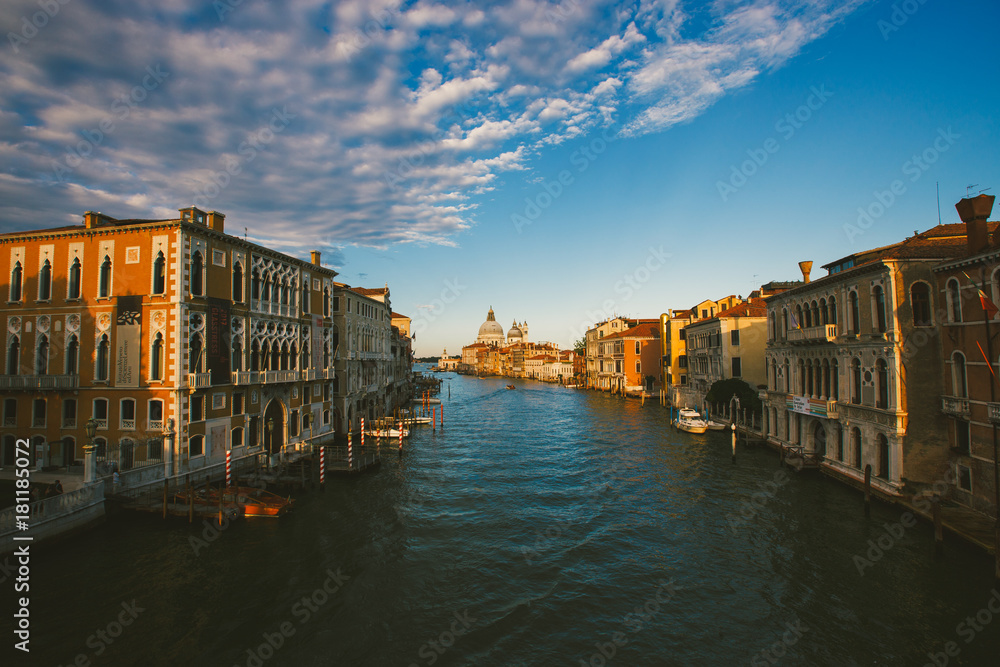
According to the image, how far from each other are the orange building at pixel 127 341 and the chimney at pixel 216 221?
0.17 ft

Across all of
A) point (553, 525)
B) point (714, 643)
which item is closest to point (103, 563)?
point (553, 525)

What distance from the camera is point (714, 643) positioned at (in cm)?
1205

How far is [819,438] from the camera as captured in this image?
26016 mm

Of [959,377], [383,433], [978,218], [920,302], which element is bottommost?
[383,433]

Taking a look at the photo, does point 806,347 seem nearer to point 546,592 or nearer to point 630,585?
point 630,585

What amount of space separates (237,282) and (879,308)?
30016mm

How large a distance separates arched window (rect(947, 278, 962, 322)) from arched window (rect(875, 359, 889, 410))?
9.11ft

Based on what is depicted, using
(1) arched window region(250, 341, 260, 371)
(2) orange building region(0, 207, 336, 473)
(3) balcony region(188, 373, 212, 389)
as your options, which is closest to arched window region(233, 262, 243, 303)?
(2) orange building region(0, 207, 336, 473)

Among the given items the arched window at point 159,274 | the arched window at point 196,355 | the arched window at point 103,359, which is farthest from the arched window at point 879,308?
the arched window at point 103,359

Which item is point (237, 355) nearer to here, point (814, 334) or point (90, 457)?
point (90, 457)

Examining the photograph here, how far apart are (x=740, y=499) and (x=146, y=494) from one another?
26.1 m

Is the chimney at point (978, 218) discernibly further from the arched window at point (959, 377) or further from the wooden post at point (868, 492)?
the wooden post at point (868, 492)

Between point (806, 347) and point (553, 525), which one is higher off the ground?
point (806, 347)

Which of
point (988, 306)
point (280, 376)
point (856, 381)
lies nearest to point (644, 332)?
point (856, 381)
